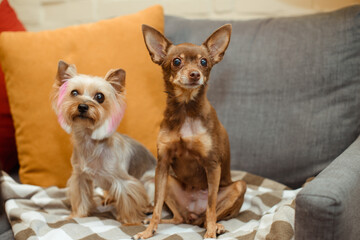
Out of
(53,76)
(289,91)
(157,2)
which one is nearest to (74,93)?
(53,76)

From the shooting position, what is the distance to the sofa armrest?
3.50 ft

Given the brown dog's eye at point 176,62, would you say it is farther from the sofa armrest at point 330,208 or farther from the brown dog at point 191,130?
the sofa armrest at point 330,208

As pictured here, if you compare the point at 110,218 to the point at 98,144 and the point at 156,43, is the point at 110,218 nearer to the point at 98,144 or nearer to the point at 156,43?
the point at 98,144

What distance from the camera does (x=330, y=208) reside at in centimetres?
106

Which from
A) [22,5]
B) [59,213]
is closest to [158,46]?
[59,213]

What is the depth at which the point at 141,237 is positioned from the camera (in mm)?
1483

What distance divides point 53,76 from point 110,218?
81 centimetres

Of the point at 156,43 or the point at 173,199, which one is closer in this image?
the point at 156,43

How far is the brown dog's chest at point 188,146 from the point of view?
1515mm

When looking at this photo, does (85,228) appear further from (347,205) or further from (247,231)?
(347,205)

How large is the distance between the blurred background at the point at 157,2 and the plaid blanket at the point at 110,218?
1090 mm

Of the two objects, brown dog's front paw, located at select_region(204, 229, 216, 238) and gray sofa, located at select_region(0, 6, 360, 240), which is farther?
gray sofa, located at select_region(0, 6, 360, 240)

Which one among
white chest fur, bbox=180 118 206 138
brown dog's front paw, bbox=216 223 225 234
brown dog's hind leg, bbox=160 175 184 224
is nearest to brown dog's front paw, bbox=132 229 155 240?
brown dog's hind leg, bbox=160 175 184 224

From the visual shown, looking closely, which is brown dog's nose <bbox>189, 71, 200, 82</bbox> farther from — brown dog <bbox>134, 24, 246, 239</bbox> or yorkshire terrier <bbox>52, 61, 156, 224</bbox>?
yorkshire terrier <bbox>52, 61, 156, 224</bbox>
